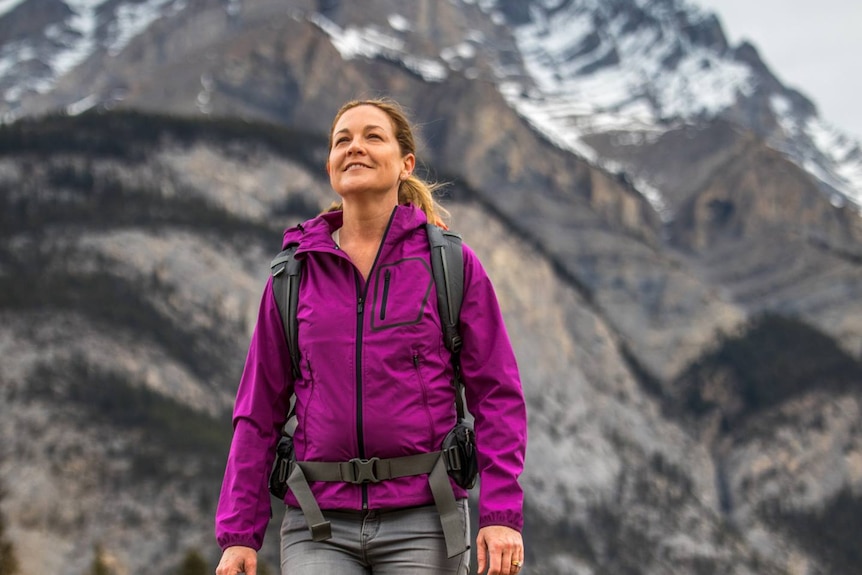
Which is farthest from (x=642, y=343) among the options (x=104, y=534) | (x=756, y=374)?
(x=104, y=534)

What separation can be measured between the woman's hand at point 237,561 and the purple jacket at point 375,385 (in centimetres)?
4

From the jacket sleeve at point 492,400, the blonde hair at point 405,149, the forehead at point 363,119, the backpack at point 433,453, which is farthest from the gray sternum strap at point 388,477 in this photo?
the forehead at point 363,119

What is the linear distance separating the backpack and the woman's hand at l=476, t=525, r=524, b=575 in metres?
0.14

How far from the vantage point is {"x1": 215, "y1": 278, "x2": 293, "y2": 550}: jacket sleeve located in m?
6.27

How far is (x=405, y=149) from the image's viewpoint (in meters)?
6.97

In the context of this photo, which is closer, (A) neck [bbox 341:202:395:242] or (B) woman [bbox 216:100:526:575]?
(B) woman [bbox 216:100:526:575]

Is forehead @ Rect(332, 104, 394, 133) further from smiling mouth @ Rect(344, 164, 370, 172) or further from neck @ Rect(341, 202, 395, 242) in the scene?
neck @ Rect(341, 202, 395, 242)

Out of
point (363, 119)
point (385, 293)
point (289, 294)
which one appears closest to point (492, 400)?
point (385, 293)

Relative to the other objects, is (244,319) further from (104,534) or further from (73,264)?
(104,534)

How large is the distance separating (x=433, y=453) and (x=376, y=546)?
0.47 metres

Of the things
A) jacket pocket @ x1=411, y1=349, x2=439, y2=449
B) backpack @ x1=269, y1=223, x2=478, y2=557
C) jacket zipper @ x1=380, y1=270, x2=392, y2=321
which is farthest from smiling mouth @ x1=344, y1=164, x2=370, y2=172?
jacket pocket @ x1=411, y1=349, x2=439, y2=449

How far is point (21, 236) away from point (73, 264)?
8.21 m

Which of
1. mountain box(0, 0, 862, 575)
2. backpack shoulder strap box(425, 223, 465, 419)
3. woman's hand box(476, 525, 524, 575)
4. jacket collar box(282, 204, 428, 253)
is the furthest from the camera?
mountain box(0, 0, 862, 575)

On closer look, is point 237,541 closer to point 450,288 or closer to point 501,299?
point 450,288
